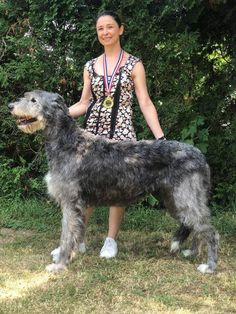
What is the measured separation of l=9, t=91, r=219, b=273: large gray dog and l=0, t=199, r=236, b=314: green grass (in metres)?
0.30

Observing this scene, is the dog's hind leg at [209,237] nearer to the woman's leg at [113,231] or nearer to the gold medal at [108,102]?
the woman's leg at [113,231]

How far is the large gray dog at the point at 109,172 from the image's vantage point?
525 cm

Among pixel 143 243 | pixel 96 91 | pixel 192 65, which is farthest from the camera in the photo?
pixel 192 65

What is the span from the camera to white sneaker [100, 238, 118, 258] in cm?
564

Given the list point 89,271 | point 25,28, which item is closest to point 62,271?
point 89,271

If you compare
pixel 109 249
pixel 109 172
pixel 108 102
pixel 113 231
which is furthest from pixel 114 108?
pixel 109 249

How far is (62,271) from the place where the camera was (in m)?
5.11

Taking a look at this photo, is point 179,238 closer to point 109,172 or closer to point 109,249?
point 109,249

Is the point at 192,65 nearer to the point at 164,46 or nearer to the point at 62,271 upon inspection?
the point at 164,46

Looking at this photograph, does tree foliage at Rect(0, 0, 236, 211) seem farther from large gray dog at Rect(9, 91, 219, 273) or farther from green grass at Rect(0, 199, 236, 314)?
large gray dog at Rect(9, 91, 219, 273)

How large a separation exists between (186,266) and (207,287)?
61cm

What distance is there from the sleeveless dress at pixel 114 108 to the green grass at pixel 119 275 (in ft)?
4.31

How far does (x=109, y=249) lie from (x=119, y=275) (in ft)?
2.29

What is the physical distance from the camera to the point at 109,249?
571 centimetres
